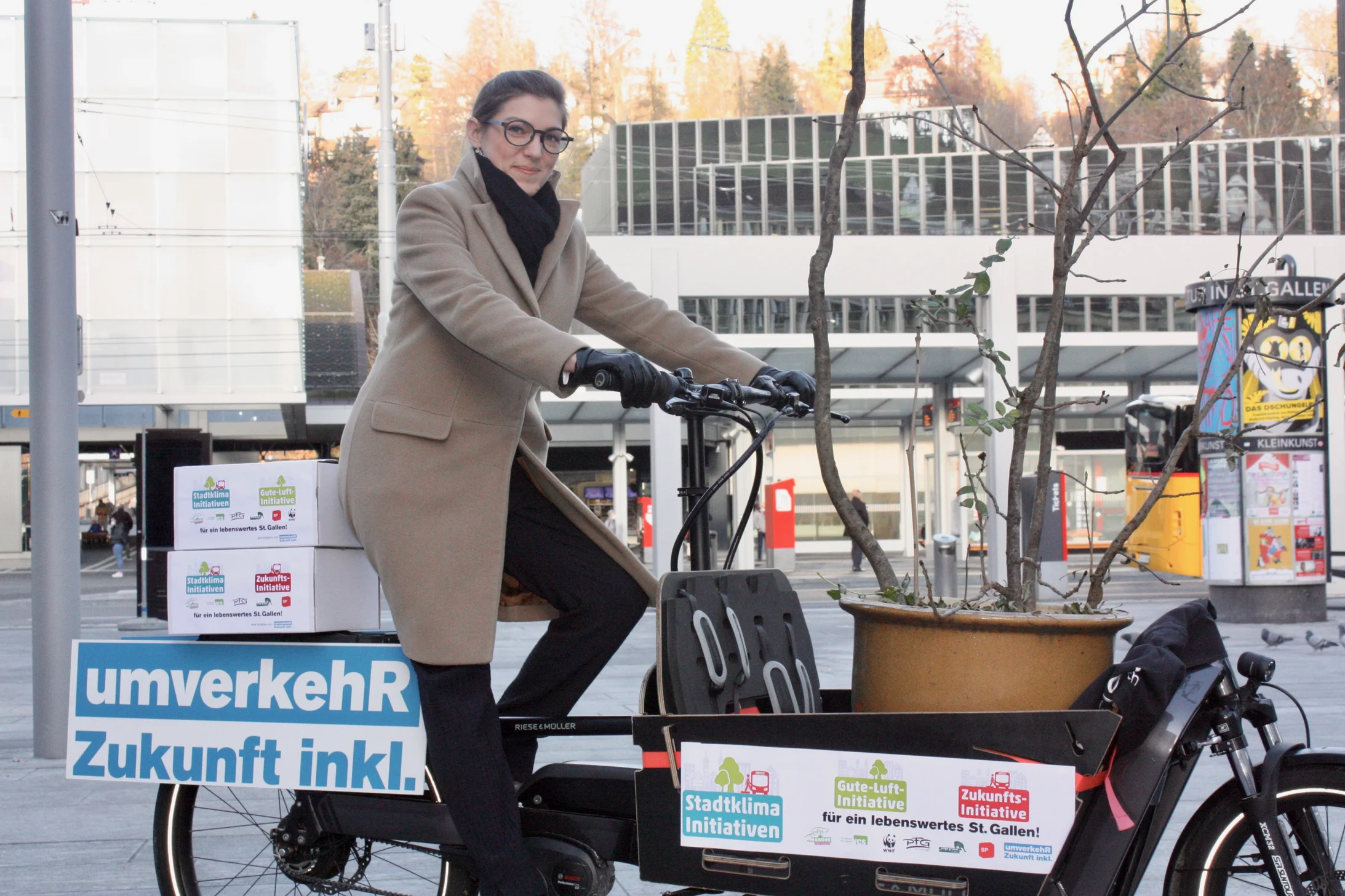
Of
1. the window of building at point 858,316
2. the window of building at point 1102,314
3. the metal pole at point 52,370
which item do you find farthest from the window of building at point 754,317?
the metal pole at point 52,370

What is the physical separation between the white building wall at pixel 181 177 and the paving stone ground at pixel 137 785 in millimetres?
18703

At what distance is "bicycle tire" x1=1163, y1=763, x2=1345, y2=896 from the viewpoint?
2.20m

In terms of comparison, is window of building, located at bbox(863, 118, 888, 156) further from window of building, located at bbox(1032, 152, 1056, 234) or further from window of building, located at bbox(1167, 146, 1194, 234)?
window of building, located at bbox(1167, 146, 1194, 234)

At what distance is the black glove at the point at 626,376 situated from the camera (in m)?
2.27

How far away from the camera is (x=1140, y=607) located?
1374 centimetres

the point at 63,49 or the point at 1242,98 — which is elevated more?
the point at 63,49

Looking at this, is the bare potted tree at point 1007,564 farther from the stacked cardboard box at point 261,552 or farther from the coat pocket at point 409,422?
the stacked cardboard box at point 261,552

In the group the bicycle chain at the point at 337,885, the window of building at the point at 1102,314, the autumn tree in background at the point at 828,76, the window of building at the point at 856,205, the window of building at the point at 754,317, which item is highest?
the autumn tree in background at the point at 828,76

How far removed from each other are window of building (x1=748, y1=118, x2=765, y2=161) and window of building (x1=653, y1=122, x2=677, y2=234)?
379cm

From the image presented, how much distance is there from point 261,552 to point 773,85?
64171mm

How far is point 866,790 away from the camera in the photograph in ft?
7.38

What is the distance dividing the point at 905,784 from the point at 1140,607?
1251 cm

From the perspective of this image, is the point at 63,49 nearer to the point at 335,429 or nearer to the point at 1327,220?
the point at 335,429

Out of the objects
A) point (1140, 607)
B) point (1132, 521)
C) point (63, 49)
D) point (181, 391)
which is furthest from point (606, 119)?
point (1132, 521)
